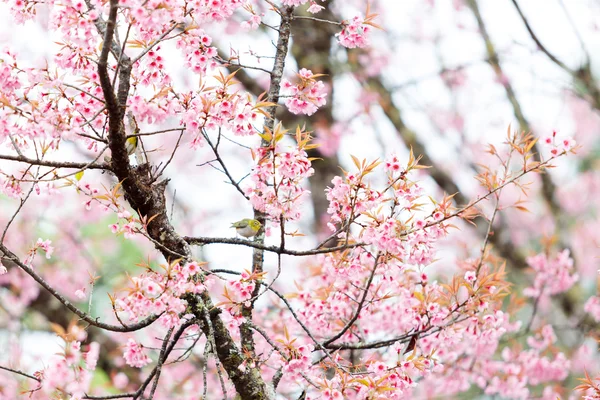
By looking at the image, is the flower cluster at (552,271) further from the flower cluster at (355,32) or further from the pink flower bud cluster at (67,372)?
the pink flower bud cluster at (67,372)

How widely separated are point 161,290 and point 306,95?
951 millimetres

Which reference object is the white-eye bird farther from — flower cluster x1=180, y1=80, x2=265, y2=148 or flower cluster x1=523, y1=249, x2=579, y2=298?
flower cluster x1=523, y1=249, x2=579, y2=298

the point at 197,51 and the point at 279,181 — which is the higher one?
the point at 197,51

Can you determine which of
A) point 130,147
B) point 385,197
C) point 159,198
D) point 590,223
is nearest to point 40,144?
point 130,147

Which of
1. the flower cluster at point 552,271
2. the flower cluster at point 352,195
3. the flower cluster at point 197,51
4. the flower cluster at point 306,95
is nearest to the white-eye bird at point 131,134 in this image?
the flower cluster at point 197,51

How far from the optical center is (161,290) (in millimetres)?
2135

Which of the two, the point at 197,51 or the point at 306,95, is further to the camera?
the point at 306,95

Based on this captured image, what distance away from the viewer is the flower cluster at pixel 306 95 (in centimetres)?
247

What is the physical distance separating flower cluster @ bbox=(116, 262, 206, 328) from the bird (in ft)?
1.32

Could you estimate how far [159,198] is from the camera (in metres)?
2.45

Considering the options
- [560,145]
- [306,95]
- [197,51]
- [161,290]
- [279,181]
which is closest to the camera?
[161,290]

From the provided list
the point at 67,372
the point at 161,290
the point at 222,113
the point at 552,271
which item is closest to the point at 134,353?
the point at 161,290

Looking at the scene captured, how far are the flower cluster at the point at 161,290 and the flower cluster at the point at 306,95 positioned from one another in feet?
2.52

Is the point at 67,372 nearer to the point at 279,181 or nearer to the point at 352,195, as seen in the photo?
the point at 279,181
